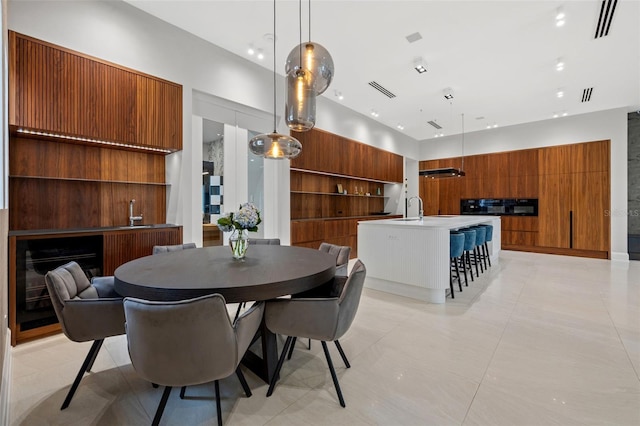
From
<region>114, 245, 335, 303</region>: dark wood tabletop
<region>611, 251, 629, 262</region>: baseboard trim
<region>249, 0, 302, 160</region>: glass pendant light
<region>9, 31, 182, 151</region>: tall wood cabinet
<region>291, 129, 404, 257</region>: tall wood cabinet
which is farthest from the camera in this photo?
<region>611, 251, 629, 262</region>: baseboard trim

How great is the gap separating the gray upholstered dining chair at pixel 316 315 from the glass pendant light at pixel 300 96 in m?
1.36

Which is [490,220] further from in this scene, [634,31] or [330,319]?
[330,319]

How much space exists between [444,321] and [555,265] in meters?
4.36

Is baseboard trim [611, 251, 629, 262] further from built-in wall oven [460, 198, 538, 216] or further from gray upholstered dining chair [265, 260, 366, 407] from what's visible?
gray upholstered dining chair [265, 260, 366, 407]

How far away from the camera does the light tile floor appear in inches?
64.4

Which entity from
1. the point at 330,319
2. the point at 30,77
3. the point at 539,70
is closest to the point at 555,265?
the point at 539,70

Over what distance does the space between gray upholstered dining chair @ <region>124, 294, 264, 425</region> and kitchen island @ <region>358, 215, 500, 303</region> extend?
107 inches

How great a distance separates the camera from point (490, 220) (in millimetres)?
5734

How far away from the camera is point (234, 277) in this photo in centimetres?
168

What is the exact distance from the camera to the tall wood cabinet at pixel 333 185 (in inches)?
211

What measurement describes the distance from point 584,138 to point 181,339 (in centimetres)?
882

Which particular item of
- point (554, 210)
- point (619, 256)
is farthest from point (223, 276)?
point (619, 256)

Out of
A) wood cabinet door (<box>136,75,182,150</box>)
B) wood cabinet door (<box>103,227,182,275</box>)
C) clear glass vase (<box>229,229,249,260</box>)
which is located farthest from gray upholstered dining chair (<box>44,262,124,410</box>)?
wood cabinet door (<box>136,75,182,150</box>)

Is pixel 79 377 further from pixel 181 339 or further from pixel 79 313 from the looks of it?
pixel 181 339
